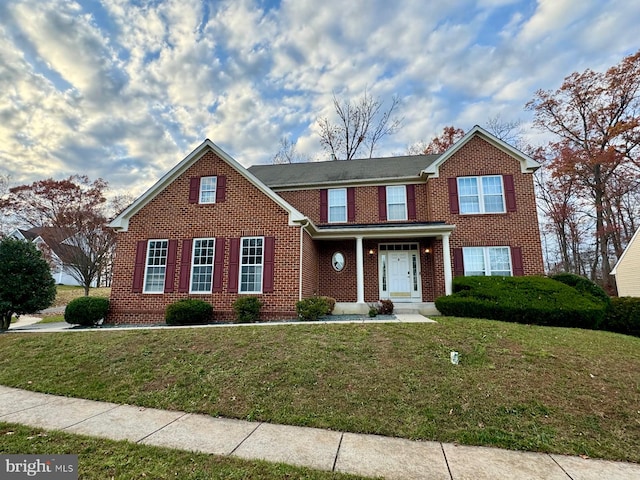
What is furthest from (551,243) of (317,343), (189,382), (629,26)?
(189,382)

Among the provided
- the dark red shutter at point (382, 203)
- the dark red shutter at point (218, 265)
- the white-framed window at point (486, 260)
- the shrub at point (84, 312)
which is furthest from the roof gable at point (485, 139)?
the shrub at point (84, 312)

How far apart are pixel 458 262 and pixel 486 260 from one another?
1.14m

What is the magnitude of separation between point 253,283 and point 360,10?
1001 cm

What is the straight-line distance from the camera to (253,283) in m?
11.3

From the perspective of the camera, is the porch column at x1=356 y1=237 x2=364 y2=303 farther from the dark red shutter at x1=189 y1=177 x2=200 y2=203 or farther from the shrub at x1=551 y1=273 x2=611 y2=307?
the shrub at x1=551 y1=273 x2=611 y2=307

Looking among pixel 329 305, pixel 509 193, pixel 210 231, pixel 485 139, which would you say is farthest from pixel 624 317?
pixel 210 231

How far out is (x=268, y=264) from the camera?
11.2m

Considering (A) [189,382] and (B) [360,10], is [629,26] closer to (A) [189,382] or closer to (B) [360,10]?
(B) [360,10]

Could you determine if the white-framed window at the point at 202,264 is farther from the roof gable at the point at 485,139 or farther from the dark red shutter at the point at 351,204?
the roof gable at the point at 485,139

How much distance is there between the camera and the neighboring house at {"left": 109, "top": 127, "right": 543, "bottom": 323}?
37.4 ft

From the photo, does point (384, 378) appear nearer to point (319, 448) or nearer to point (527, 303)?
point (319, 448)

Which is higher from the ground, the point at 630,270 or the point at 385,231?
the point at 385,231

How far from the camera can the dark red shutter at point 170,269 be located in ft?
38.1

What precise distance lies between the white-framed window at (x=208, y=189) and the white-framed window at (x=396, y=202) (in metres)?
7.64
